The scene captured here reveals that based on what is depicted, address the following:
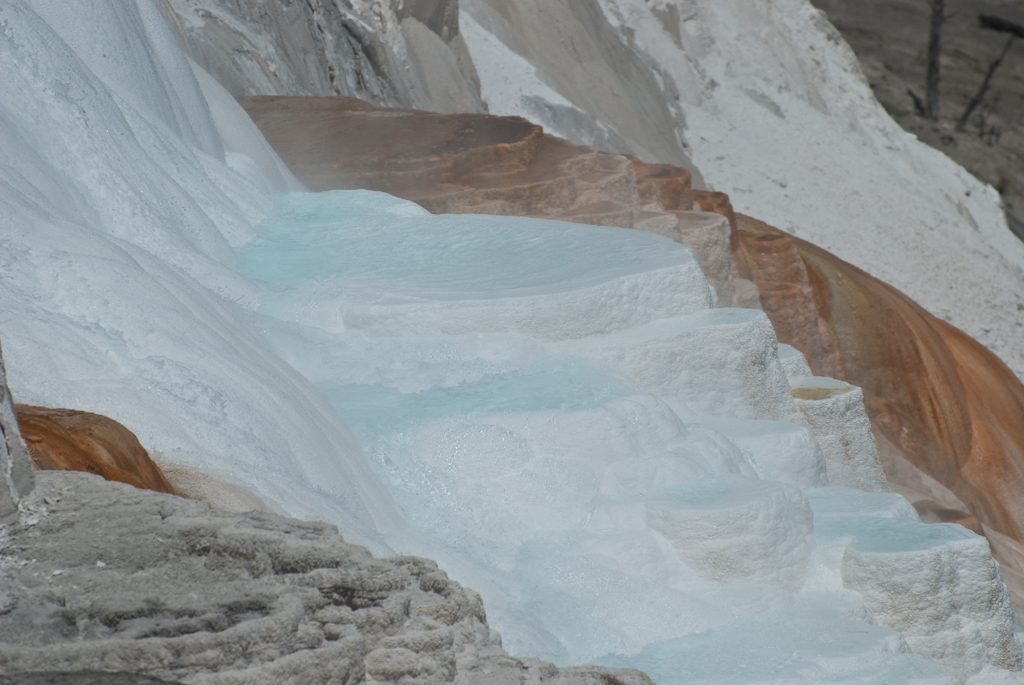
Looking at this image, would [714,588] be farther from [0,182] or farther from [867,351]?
[867,351]

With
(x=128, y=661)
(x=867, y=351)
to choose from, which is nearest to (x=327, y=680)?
(x=128, y=661)

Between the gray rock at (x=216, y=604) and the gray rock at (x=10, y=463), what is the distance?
1.1 inches

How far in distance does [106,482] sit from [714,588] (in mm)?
1733

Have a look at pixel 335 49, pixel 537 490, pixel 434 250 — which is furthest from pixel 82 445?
pixel 335 49

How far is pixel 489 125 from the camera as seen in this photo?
5961 millimetres

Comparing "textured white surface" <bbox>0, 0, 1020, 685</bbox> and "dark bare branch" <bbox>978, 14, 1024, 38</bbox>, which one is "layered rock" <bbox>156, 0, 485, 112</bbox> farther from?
"dark bare branch" <bbox>978, 14, 1024, 38</bbox>

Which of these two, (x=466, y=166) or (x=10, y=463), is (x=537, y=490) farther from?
(x=466, y=166)

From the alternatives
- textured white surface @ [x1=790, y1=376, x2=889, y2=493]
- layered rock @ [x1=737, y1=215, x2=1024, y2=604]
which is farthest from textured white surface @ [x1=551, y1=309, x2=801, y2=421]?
layered rock @ [x1=737, y1=215, x2=1024, y2=604]

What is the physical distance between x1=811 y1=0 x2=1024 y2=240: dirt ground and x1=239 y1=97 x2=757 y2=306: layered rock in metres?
11.5

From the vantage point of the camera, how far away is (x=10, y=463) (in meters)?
1.45

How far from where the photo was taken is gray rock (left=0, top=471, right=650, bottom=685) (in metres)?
1.28

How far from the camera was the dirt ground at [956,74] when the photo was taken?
15750mm

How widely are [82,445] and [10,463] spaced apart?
35 cm

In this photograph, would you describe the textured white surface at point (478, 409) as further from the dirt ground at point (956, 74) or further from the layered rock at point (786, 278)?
the dirt ground at point (956, 74)
